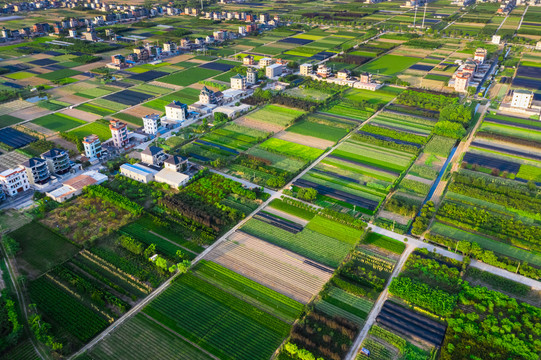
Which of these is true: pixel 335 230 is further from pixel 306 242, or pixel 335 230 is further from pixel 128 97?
pixel 128 97

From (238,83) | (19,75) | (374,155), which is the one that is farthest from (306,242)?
(19,75)

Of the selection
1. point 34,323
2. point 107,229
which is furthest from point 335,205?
point 34,323

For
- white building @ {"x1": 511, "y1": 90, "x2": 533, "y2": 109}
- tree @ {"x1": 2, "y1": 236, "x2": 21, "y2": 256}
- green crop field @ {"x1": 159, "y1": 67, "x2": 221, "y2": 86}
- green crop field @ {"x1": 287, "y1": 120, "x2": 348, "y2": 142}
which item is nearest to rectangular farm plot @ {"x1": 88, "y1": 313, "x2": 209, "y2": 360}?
tree @ {"x1": 2, "y1": 236, "x2": 21, "y2": 256}

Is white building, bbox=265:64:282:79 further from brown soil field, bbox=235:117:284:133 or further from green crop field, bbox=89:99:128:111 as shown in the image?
green crop field, bbox=89:99:128:111

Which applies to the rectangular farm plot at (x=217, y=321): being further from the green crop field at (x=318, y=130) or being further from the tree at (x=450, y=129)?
the tree at (x=450, y=129)

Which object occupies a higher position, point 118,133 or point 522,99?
point 522,99

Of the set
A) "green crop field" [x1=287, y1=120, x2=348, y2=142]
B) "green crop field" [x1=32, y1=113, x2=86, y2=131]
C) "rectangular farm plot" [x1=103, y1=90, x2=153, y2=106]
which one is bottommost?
"green crop field" [x1=287, y1=120, x2=348, y2=142]
